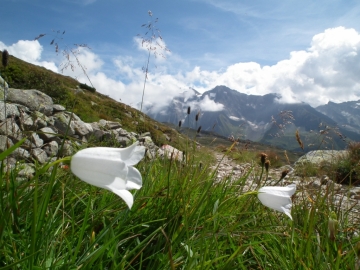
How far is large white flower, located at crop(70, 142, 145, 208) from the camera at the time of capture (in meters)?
1.12

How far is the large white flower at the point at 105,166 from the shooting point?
112cm

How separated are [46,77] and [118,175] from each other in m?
16.3

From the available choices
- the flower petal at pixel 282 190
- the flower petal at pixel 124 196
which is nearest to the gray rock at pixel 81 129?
the flower petal at pixel 282 190

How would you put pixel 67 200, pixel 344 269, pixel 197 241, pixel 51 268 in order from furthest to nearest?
pixel 67 200, pixel 197 241, pixel 344 269, pixel 51 268

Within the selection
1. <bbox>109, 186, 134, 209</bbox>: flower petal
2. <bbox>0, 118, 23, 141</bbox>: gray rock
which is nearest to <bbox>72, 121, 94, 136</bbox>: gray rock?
<bbox>0, 118, 23, 141</bbox>: gray rock

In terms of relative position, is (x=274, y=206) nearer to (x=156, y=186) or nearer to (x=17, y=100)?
(x=156, y=186)

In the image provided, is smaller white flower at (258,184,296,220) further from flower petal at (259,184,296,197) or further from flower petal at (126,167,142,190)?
flower petal at (126,167,142,190)

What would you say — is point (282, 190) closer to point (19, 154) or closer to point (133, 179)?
point (133, 179)

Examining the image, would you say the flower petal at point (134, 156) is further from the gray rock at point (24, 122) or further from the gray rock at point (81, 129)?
the gray rock at point (81, 129)

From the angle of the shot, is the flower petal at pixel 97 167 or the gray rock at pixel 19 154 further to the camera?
the gray rock at pixel 19 154

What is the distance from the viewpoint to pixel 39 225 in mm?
1365

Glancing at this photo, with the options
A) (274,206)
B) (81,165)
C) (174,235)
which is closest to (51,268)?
(81,165)

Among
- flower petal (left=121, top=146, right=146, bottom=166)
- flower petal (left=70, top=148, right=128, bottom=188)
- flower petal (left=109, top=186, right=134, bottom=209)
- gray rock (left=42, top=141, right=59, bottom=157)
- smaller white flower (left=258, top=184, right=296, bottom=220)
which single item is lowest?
gray rock (left=42, top=141, right=59, bottom=157)

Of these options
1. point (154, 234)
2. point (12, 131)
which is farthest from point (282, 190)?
point (12, 131)
